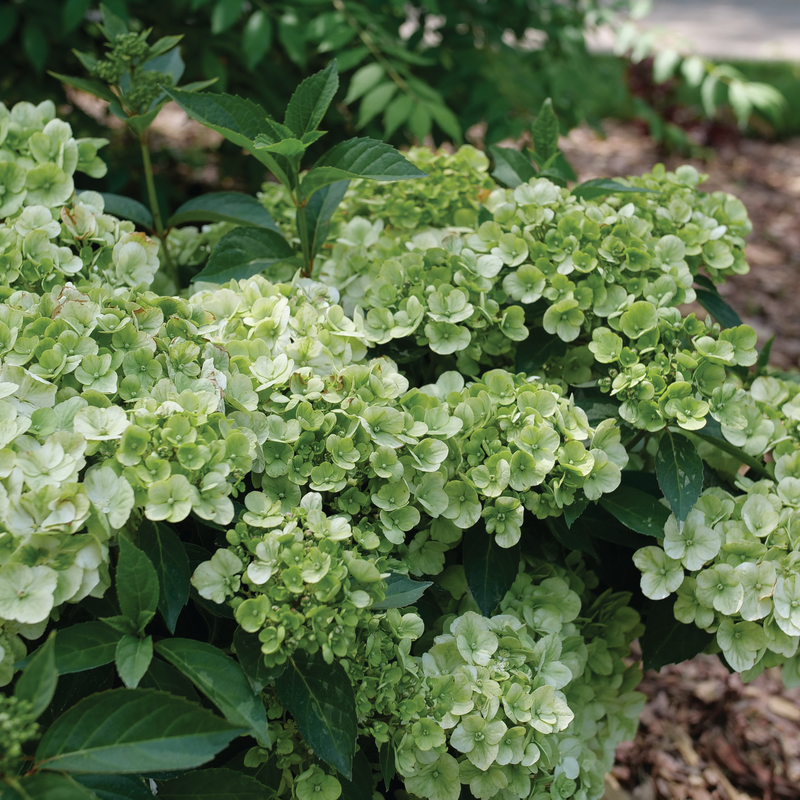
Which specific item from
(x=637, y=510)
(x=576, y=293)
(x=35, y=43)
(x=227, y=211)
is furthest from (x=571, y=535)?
(x=35, y=43)

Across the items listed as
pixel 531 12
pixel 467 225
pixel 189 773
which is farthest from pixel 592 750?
pixel 531 12

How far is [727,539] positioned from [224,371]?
0.75 m

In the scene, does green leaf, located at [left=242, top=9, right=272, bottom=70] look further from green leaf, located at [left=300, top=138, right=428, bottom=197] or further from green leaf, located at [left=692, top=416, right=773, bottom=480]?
green leaf, located at [left=692, top=416, right=773, bottom=480]

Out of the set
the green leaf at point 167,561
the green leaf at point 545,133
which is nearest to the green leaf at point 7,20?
the green leaf at point 545,133

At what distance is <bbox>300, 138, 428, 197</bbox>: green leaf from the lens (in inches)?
46.0

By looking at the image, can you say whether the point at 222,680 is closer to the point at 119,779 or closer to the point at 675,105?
Result: the point at 119,779

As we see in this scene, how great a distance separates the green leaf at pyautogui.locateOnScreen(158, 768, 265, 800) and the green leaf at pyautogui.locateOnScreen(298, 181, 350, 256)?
0.84 m

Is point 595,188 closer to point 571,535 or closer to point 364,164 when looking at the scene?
point 364,164

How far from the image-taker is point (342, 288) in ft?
4.59

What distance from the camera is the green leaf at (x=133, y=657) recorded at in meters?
0.84

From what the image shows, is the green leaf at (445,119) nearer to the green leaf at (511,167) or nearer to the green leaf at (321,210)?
the green leaf at (511,167)

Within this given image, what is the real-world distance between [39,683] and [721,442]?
98 cm

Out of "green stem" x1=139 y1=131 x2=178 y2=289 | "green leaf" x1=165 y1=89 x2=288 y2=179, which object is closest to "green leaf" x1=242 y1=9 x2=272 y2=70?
"green stem" x1=139 y1=131 x2=178 y2=289

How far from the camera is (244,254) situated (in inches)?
52.8
